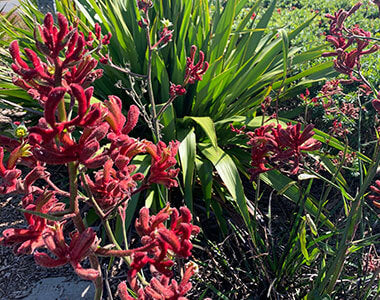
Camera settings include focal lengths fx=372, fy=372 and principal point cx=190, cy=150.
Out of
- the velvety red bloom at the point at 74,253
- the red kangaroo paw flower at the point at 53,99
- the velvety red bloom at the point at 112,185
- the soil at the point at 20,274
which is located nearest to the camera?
the red kangaroo paw flower at the point at 53,99

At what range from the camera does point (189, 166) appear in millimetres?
2039

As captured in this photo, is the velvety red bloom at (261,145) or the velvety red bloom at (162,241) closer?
the velvety red bloom at (162,241)

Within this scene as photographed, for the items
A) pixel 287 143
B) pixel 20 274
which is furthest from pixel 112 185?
pixel 20 274

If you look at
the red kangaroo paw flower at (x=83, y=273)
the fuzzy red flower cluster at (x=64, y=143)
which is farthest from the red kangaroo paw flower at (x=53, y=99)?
the red kangaroo paw flower at (x=83, y=273)

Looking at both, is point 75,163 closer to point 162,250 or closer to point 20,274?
point 162,250

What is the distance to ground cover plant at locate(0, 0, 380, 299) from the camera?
2.33ft

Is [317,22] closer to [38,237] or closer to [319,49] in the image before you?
[319,49]

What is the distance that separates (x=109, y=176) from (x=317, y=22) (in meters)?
4.48

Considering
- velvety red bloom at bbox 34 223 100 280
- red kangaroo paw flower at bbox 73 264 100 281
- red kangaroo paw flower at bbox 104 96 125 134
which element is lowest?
red kangaroo paw flower at bbox 73 264 100 281

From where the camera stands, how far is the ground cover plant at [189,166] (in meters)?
0.71

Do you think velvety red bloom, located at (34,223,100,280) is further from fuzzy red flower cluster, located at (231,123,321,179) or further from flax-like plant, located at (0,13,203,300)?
fuzzy red flower cluster, located at (231,123,321,179)

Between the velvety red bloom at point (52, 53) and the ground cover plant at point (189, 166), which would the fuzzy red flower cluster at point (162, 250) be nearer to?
the ground cover plant at point (189, 166)

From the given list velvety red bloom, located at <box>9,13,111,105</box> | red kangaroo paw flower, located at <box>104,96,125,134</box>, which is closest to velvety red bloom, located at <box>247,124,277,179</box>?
red kangaroo paw flower, located at <box>104,96,125,134</box>

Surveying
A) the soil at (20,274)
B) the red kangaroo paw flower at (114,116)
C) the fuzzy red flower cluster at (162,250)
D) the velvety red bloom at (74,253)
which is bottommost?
the soil at (20,274)
